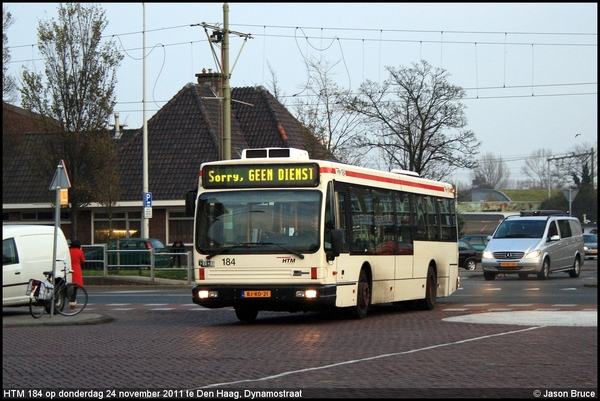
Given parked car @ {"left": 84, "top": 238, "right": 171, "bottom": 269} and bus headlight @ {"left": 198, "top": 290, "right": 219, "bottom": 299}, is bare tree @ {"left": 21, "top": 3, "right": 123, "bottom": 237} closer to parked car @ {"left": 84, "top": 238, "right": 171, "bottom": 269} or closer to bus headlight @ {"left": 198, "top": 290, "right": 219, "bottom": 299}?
parked car @ {"left": 84, "top": 238, "right": 171, "bottom": 269}

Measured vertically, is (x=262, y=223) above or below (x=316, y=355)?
above

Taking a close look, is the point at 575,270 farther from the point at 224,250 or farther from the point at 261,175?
the point at 224,250

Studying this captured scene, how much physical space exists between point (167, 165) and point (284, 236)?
33.0 m

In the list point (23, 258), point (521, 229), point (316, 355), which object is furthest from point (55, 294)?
point (521, 229)

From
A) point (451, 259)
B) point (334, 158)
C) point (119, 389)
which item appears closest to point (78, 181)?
point (334, 158)

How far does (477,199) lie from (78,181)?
7850 centimetres

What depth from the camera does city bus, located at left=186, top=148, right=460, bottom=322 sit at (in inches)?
654

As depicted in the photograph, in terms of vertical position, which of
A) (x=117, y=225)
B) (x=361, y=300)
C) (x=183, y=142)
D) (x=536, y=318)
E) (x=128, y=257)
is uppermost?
(x=183, y=142)

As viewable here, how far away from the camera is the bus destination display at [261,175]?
1700 cm

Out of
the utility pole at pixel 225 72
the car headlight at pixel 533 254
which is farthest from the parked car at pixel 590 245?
the utility pole at pixel 225 72

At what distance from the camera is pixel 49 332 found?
16.8m

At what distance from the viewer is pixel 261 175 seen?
17.2m

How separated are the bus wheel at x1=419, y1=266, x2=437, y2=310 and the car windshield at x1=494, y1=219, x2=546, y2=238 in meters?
13.0

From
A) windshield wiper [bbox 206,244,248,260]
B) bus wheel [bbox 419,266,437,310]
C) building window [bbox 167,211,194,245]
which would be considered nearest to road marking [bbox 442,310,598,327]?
bus wheel [bbox 419,266,437,310]
